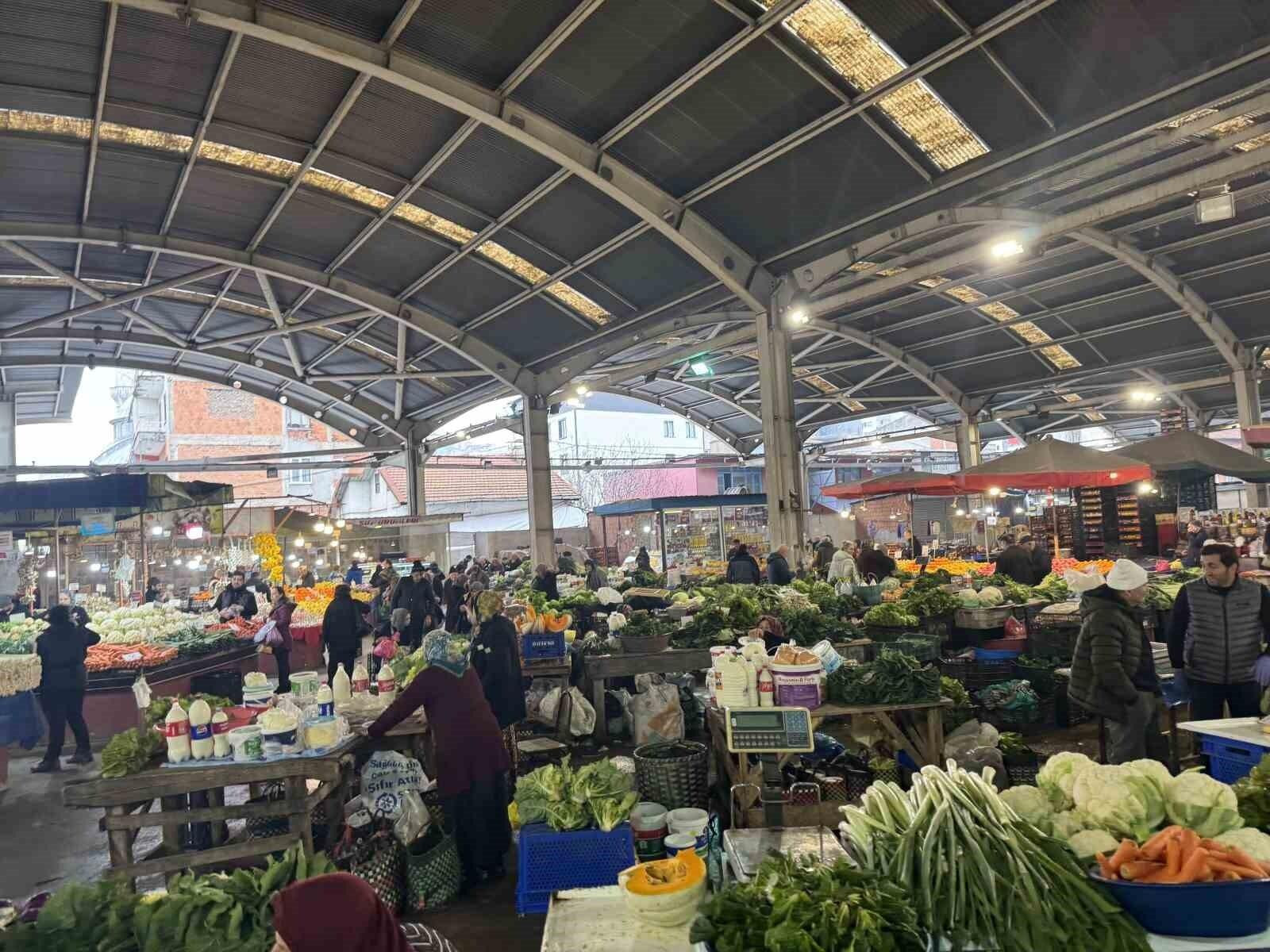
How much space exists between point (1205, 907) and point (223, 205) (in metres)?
14.3

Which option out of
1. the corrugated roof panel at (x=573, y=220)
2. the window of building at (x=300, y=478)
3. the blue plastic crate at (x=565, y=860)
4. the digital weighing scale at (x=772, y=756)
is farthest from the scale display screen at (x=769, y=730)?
the window of building at (x=300, y=478)

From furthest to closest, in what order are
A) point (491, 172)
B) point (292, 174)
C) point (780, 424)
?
point (780, 424)
point (292, 174)
point (491, 172)

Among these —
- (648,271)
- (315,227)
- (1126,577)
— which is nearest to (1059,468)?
(1126,577)

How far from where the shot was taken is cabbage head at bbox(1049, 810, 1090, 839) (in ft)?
7.85

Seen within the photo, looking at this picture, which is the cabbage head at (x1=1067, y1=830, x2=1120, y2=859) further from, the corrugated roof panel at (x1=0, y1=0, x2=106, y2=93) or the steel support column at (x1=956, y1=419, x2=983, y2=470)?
the steel support column at (x1=956, y1=419, x2=983, y2=470)

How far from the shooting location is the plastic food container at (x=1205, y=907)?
203 cm

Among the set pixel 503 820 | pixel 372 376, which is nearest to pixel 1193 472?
pixel 503 820

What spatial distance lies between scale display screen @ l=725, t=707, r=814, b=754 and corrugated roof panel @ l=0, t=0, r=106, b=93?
9.46 metres

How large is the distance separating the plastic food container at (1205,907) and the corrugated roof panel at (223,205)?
42.9ft

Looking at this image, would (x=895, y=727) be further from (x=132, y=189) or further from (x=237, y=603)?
(x=132, y=189)

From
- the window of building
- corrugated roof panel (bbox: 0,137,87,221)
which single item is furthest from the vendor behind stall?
the window of building

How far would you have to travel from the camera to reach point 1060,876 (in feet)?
6.91

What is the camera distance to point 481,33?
8.75 m

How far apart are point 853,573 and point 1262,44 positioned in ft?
22.9
